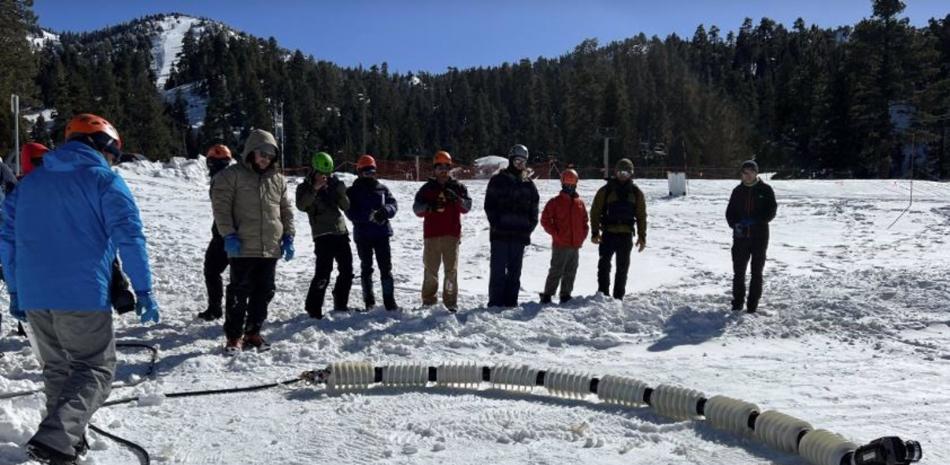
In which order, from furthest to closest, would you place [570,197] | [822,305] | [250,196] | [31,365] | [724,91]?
1. [724,91]
2. [570,197]
3. [822,305]
4. [250,196]
5. [31,365]

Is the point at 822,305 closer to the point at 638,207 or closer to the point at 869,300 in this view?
the point at 869,300

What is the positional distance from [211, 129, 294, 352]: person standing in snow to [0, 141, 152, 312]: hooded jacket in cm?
229

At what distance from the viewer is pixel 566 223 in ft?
29.6

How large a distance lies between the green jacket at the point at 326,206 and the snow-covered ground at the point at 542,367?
0.98 meters

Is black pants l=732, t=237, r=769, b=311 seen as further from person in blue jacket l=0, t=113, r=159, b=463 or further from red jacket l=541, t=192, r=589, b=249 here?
person in blue jacket l=0, t=113, r=159, b=463

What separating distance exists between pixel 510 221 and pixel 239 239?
3225mm

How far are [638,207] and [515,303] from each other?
6.64 feet

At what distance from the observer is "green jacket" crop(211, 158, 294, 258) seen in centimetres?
634

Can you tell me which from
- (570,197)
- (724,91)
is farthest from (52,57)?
(570,197)

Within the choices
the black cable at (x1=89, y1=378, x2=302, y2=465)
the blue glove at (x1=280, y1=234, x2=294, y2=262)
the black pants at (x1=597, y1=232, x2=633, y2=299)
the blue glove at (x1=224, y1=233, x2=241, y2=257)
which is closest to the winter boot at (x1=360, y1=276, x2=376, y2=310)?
the blue glove at (x1=280, y1=234, x2=294, y2=262)

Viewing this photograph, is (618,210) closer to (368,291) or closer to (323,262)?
(368,291)

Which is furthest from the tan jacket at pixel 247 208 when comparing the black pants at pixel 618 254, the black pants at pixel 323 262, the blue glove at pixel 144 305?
the black pants at pixel 618 254

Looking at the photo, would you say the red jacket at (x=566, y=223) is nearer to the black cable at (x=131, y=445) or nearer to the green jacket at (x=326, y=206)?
the green jacket at (x=326, y=206)

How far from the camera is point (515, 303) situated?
865 cm
